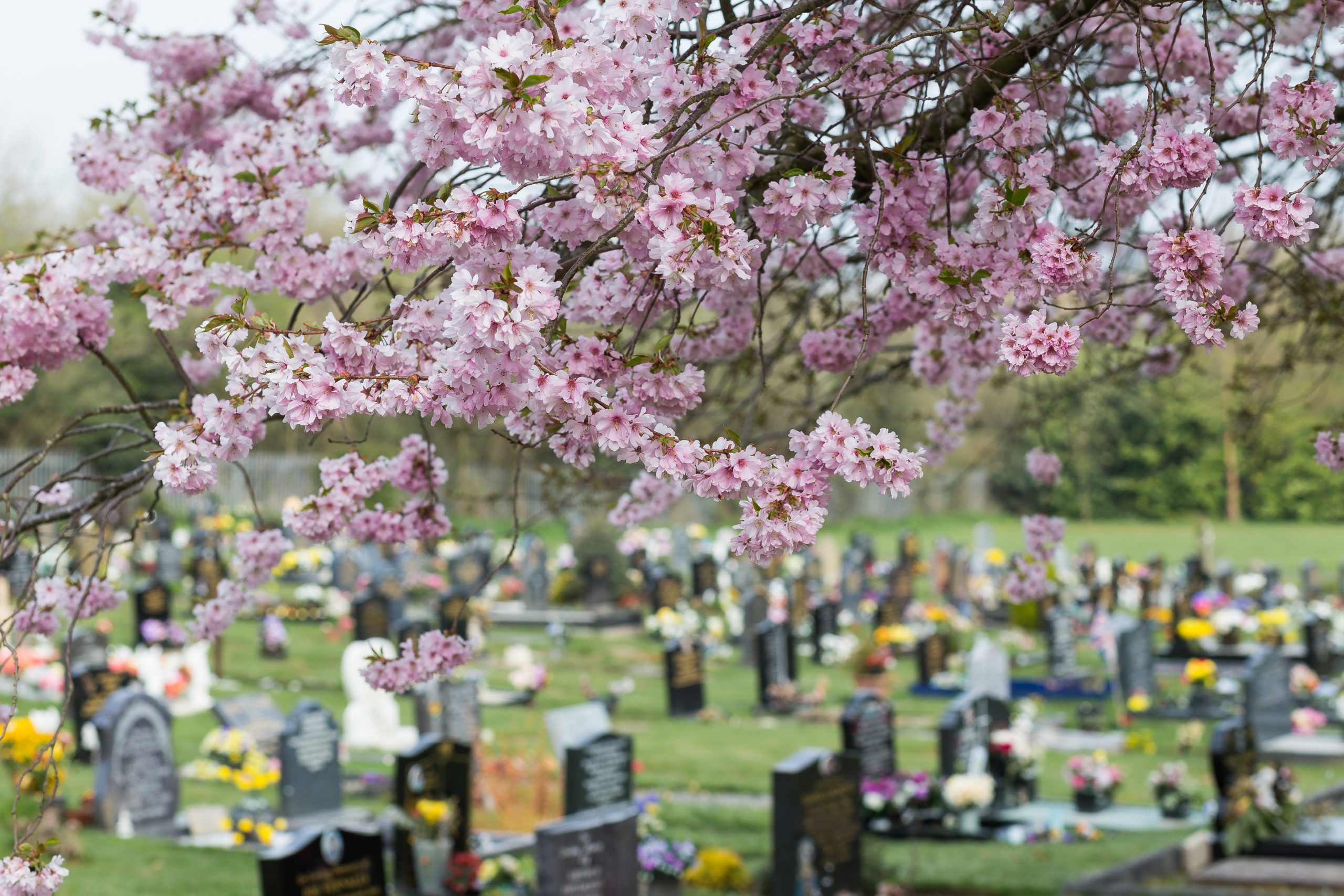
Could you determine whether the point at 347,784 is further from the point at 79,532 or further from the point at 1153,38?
the point at 1153,38

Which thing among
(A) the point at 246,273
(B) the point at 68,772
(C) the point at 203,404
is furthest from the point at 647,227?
(B) the point at 68,772

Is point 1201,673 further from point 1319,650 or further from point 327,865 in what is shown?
point 327,865

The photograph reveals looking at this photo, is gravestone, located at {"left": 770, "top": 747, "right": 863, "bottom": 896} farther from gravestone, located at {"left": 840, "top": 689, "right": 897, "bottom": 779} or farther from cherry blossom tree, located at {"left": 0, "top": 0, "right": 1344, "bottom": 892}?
cherry blossom tree, located at {"left": 0, "top": 0, "right": 1344, "bottom": 892}

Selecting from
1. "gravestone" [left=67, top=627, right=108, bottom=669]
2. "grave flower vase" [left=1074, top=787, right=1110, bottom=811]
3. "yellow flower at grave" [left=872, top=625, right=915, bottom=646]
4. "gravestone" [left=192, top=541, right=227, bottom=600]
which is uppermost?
"gravestone" [left=192, top=541, right=227, bottom=600]

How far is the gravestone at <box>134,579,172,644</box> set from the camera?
16281 mm

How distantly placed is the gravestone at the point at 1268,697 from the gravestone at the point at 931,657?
3.72 m

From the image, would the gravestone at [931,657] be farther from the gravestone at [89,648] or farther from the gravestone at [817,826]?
the gravestone at [89,648]

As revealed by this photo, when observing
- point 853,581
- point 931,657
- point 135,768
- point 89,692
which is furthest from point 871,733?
point 853,581

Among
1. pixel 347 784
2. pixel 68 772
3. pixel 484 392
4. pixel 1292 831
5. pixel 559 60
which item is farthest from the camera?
pixel 347 784

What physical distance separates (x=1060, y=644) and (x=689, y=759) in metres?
6.39

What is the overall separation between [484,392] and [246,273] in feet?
4.79

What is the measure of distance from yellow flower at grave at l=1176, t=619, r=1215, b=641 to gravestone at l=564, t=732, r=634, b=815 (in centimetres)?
940

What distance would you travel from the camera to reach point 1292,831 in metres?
9.42

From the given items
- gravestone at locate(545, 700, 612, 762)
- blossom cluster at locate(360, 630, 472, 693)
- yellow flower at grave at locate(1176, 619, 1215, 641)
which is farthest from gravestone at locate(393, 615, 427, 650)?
blossom cluster at locate(360, 630, 472, 693)
